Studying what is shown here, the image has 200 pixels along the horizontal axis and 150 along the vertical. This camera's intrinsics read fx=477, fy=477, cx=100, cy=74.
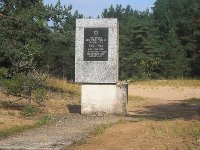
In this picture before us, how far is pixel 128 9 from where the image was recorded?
374 ft

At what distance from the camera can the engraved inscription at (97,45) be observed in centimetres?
1414

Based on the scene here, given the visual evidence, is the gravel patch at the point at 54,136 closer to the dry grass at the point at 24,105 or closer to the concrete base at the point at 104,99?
the dry grass at the point at 24,105

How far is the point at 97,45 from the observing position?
1415 cm

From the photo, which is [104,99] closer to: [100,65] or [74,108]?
[100,65]

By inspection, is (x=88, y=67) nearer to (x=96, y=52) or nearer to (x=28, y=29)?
(x=96, y=52)

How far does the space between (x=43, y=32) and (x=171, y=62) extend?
4108 cm

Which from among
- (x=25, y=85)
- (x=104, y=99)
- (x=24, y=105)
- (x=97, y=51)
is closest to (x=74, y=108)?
(x=24, y=105)

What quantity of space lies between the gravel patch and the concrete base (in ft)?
4.89

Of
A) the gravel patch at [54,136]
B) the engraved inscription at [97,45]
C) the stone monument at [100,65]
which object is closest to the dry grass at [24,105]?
the gravel patch at [54,136]

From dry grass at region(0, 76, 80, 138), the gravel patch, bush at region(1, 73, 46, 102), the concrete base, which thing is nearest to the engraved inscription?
the concrete base

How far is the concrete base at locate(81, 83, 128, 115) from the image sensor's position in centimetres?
1420

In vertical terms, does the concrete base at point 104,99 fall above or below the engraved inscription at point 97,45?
below

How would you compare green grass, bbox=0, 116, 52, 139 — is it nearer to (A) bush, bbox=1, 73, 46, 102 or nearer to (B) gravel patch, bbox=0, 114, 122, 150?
(B) gravel patch, bbox=0, 114, 122, 150

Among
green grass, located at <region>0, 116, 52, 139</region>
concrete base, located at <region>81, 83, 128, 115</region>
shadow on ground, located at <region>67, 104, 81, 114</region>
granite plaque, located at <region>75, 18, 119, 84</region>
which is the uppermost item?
granite plaque, located at <region>75, 18, 119, 84</region>
